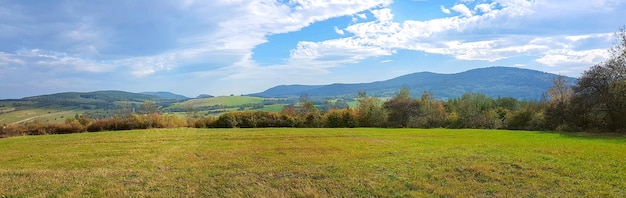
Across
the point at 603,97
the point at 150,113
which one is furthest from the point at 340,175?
the point at 150,113

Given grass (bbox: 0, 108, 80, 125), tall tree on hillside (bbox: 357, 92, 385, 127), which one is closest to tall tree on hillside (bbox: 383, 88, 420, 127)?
A: tall tree on hillside (bbox: 357, 92, 385, 127)

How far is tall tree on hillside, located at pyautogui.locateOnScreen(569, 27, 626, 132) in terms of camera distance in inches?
1355

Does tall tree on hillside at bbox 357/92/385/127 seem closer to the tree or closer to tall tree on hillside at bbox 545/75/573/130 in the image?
tall tree on hillside at bbox 545/75/573/130

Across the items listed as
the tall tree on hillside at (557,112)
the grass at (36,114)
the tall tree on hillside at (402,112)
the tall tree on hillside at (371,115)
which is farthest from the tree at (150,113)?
the grass at (36,114)

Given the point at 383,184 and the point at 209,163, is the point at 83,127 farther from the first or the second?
the point at 383,184

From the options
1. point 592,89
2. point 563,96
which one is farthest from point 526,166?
point 563,96

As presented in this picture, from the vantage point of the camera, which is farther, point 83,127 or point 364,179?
point 83,127

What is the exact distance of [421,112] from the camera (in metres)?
59.3

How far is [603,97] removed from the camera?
116 feet

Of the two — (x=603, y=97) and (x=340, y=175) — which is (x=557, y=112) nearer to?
(x=603, y=97)

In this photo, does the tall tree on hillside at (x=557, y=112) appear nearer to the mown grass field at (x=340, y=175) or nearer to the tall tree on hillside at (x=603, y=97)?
the tall tree on hillside at (x=603, y=97)

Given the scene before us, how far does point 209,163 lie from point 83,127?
41.3 meters

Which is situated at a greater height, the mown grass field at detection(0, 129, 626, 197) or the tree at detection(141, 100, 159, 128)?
the tree at detection(141, 100, 159, 128)

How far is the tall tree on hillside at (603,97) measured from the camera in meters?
34.4
